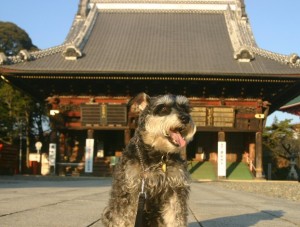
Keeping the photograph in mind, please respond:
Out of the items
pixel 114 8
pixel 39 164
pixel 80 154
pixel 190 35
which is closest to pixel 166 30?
pixel 190 35

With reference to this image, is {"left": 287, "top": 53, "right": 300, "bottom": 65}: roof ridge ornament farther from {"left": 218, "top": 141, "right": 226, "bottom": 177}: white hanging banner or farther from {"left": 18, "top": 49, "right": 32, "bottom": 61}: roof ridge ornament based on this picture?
{"left": 18, "top": 49, "right": 32, "bottom": 61}: roof ridge ornament

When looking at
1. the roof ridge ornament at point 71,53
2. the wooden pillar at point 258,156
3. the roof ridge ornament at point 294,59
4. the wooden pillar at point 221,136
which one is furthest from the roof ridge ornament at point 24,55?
the roof ridge ornament at point 294,59

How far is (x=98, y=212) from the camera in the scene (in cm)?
619

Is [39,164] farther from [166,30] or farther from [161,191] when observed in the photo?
[161,191]

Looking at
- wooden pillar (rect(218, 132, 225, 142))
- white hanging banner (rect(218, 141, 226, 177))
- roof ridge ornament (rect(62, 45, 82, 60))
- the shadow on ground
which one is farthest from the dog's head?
roof ridge ornament (rect(62, 45, 82, 60))

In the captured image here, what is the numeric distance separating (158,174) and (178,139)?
0.32 meters

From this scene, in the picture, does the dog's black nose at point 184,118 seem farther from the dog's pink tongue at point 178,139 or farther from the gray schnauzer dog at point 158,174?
the dog's pink tongue at point 178,139

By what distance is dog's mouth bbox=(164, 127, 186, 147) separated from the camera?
359cm

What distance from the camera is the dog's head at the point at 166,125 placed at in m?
3.59

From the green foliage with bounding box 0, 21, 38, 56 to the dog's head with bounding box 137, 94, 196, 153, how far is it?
4535cm

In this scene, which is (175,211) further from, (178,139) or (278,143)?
(278,143)

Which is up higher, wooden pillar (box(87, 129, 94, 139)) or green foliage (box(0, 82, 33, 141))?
green foliage (box(0, 82, 33, 141))

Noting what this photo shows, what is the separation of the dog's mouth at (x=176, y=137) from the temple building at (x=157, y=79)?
56.5 feet

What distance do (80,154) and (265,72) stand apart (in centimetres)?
1131
